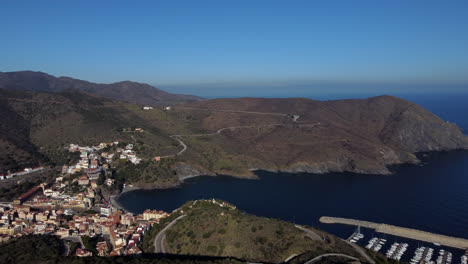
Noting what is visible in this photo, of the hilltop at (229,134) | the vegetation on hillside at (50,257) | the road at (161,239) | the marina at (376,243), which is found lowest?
the marina at (376,243)

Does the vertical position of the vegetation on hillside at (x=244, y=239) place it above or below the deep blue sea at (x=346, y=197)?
above

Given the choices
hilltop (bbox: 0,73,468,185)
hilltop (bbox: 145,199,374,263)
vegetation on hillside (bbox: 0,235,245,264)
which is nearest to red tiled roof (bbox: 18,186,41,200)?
hilltop (bbox: 0,73,468,185)

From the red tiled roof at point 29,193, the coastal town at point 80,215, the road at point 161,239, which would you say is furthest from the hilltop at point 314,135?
the road at point 161,239

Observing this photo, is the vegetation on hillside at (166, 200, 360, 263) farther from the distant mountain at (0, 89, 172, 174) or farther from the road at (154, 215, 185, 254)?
the distant mountain at (0, 89, 172, 174)

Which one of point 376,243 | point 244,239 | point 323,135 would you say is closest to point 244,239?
point 244,239

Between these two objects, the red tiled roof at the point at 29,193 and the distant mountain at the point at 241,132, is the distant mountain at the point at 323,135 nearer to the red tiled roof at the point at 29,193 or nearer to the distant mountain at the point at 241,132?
the distant mountain at the point at 241,132

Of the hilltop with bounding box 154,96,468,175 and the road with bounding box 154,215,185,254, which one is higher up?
the hilltop with bounding box 154,96,468,175

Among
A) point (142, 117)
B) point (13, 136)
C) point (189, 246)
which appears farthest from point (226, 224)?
point (142, 117)
